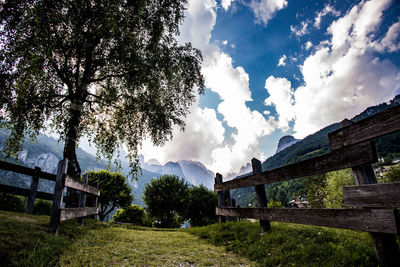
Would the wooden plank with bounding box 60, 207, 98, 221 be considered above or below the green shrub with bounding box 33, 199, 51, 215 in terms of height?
above

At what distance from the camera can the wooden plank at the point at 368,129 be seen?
2.63 metres

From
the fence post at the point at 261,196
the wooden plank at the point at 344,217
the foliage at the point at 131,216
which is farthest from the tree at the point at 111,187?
the wooden plank at the point at 344,217


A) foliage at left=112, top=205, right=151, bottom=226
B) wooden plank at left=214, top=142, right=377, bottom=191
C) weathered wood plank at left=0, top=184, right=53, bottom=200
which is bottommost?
foliage at left=112, top=205, right=151, bottom=226

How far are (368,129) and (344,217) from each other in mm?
1529

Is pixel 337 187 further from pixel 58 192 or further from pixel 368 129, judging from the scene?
pixel 58 192

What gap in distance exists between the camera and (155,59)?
10250 mm

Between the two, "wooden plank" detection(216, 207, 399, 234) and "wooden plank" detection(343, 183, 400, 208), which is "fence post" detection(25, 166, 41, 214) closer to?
"wooden plank" detection(216, 207, 399, 234)

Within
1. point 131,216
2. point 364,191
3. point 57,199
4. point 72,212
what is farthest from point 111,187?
point 364,191

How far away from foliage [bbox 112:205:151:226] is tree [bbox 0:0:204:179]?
55.1ft

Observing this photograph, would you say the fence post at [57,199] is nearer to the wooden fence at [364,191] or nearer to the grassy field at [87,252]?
the grassy field at [87,252]

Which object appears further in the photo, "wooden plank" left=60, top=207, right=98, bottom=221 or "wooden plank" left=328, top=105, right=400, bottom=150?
"wooden plank" left=60, top=207, right=98, bottom=221

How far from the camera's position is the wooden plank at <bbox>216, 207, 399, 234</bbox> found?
263cm

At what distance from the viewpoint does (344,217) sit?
A: 127 inches

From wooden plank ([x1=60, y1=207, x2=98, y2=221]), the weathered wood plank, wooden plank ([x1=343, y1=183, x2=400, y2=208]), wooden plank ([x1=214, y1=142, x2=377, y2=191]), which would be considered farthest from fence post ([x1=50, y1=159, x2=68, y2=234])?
wooden plank ([x1=343, y1=183, x2=400, y2=208])
